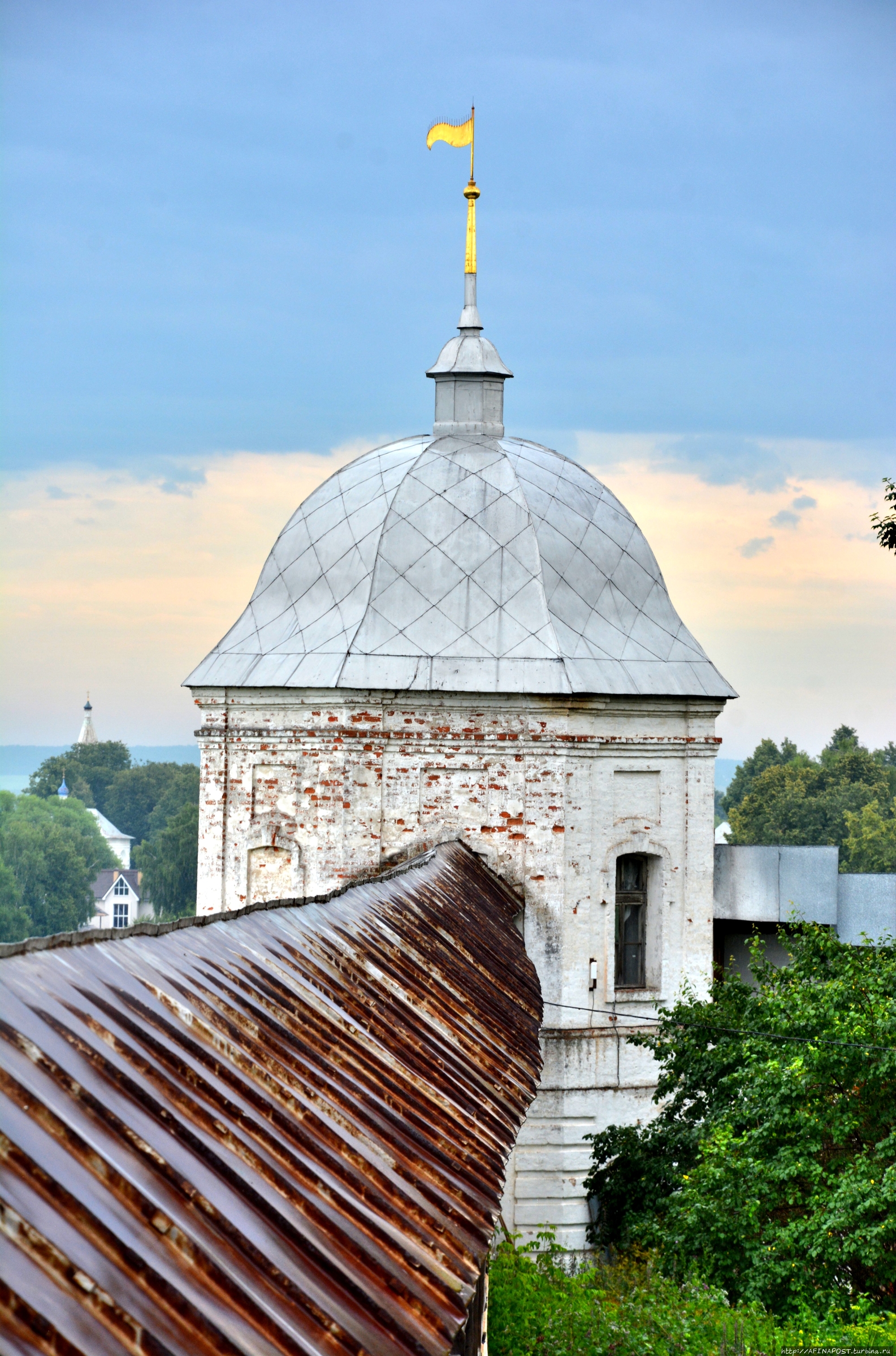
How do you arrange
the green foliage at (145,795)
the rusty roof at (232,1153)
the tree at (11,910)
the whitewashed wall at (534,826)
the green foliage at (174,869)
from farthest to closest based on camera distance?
the green foliage at (145,795) → the green foliage at (174,869) → the tree at (11,910) → the whitewashed wall at (534,826) → the rusty roof at (232,1153)

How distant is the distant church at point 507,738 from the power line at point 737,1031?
0.15 ft

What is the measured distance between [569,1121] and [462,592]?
5.65m

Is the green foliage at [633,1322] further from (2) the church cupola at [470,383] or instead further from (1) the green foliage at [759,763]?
(1) the green foliage at [759,763]

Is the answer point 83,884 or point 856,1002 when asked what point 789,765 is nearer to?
point 83,884

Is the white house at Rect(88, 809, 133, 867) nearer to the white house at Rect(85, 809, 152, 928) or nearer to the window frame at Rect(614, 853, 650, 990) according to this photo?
the white house at Rect(85, 809, 152, 928)

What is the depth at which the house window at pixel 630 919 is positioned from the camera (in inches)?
642

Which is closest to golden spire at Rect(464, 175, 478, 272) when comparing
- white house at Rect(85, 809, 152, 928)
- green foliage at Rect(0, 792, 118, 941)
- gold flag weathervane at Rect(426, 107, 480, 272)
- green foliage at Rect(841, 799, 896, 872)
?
gold flag weathervane at Rect(426, 107, 480, 272)

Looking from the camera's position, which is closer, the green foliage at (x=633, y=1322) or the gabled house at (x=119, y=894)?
the green foliage at (x=633, y=1322)

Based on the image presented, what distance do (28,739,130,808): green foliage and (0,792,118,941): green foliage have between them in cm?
1129

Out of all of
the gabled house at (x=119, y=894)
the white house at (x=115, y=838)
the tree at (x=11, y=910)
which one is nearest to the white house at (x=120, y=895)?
the gabled house at (x=119, y=894)

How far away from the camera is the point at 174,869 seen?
220 ft

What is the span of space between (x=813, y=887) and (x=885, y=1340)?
8.65 meters

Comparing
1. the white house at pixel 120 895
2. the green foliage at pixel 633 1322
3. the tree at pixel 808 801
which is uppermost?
the tree at pixel 808 801

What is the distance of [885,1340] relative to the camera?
873cm
